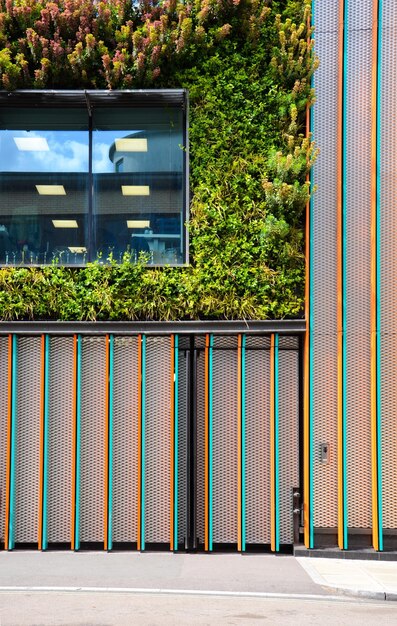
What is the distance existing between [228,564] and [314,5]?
31.7 ft

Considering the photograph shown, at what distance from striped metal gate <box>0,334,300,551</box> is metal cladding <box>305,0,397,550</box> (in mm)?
585

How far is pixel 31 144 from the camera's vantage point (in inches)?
509

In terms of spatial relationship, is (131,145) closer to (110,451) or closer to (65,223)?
(65,223)

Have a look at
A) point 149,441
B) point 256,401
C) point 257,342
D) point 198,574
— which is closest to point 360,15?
point 257,342

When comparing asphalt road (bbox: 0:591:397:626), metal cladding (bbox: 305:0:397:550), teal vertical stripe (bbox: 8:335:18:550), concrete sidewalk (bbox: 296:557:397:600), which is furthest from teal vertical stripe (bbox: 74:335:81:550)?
metal cladding (bbox: 305:0:397:550)

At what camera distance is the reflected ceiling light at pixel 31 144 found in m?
12.9

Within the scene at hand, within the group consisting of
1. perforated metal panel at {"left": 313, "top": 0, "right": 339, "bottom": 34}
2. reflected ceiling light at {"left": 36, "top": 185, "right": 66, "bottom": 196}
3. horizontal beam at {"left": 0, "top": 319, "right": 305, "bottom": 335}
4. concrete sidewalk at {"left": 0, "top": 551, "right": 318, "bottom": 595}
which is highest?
perforated metal panel at {"left": 313, "top": 0, "right": 339, "bottom": 34}

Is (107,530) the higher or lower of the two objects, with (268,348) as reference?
lower

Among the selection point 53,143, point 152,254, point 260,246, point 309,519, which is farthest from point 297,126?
point 309,519

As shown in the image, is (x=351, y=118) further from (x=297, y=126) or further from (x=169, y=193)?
(x=169, y=193)

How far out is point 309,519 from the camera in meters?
11.6

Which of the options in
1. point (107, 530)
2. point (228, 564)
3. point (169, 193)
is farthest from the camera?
point (169, 193)

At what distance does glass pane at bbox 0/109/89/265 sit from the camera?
12703 mm

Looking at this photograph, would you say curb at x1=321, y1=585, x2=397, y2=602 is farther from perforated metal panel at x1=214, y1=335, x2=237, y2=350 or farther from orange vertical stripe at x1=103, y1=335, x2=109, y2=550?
perforated metal panel at x1=214, y1=335, x2=237, y2=350
